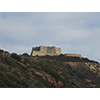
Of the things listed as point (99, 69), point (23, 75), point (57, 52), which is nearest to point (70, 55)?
point (57, 52)

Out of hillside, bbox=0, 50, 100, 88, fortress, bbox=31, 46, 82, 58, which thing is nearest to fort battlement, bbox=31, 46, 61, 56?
fortress, bbox=31, 46, 82, 58

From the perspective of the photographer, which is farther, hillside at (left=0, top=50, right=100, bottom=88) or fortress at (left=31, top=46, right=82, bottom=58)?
fortress at (left=31, top=46, right=82, bottom=58)

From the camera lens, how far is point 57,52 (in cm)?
5734

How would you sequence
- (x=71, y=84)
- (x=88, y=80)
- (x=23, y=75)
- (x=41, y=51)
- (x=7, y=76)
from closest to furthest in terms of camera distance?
(x=7, y=76)
(x=23, y=75)
(x=71, y=84)
(x=88, y=80)
(x=41, y=51)

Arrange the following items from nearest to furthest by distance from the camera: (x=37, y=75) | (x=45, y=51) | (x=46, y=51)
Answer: (x=37, y=75) < (x=45, y=51) < (x=46, y=51)

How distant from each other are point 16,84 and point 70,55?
38693 mm

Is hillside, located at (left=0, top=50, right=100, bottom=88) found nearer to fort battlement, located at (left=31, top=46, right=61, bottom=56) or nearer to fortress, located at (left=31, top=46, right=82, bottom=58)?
fortress, located at (left=31, top=46, right=82, bottom=58)

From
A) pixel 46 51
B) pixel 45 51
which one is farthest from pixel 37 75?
pixel 46 51

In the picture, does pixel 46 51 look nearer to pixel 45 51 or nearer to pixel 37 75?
pixel 45 51

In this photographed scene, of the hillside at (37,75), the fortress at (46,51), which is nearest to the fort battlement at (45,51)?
the fortress at (46,51)

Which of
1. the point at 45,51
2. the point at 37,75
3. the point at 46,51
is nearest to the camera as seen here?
the point at 37,75

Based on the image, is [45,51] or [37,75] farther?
[45,51]

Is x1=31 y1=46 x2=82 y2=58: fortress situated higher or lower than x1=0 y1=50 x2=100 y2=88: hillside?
higher

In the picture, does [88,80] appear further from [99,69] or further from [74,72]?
[99,69]
